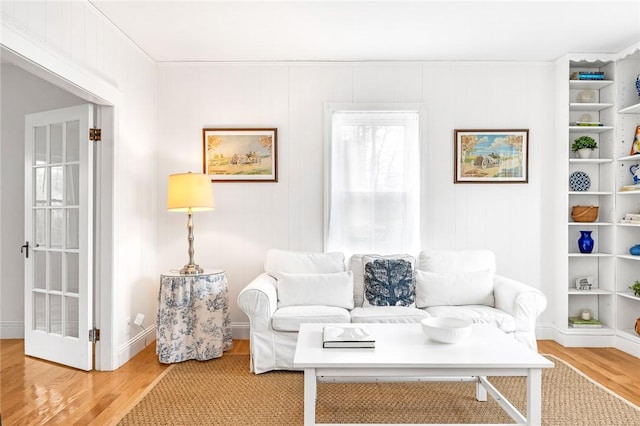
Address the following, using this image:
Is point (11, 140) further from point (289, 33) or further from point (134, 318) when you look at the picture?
point (289, 33)

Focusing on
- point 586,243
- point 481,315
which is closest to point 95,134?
point 481,315

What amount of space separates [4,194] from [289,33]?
10.6ft

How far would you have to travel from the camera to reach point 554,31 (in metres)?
3.50

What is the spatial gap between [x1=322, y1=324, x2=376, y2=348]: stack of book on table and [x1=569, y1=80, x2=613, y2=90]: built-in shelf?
3.15m

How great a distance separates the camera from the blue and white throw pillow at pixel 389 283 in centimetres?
359

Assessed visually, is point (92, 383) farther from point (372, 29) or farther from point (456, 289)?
point (372, 29)

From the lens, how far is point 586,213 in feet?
13.0

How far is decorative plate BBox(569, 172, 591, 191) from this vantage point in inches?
159

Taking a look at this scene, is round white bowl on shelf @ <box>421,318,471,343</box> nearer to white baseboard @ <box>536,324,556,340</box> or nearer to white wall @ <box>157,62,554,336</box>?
white wall @ <box>157,62,554,336</box>

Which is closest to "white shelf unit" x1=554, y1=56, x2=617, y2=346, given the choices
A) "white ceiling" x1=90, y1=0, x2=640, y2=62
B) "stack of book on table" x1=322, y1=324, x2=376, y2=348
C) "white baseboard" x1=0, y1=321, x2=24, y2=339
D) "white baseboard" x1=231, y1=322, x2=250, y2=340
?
"white ceiling" x1=90, y1=0, x2=640, y2=62

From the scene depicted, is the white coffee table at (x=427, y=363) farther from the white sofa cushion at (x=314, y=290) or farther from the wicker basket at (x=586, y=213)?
the wicker basket at (x=586, y=213)

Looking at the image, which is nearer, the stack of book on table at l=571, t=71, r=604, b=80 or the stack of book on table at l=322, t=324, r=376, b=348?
the stack of book on table at l=322, t=324, r=376, b=348

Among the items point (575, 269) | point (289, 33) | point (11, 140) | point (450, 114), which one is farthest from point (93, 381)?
Result: point (575, 269)

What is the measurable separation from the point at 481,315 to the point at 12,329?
4.31 m
